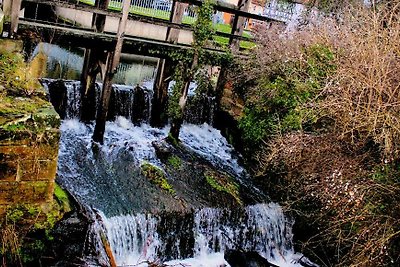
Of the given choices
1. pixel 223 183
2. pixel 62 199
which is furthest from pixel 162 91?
pixel 62 199

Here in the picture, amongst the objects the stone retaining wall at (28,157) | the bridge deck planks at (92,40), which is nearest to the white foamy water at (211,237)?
the stone retaining wall at (28,157)

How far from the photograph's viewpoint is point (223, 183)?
333 inches

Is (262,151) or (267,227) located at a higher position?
(262,151)

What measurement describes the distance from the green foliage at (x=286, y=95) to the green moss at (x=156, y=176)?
219 cm

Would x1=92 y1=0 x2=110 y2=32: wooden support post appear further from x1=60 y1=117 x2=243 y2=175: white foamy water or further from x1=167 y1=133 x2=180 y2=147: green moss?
x1=167 y1=133 x2=180 y2=147: green moss

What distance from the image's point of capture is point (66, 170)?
7652 millimetres

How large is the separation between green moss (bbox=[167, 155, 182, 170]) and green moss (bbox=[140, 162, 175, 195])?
1.46 feet

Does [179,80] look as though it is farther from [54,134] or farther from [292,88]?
[54,134]

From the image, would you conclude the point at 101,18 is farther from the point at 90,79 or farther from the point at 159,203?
the point at 159,203

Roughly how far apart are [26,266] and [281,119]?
5.51 m

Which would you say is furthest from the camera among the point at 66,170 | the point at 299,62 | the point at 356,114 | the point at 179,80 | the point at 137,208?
the point at 179,80

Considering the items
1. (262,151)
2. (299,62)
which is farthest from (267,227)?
(299,62)

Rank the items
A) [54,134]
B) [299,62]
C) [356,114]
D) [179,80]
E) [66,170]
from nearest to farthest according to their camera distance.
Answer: [54,134] < [356,114] < [66,170] < [299,62] < [179,80]

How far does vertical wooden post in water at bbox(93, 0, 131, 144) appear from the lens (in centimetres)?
823
